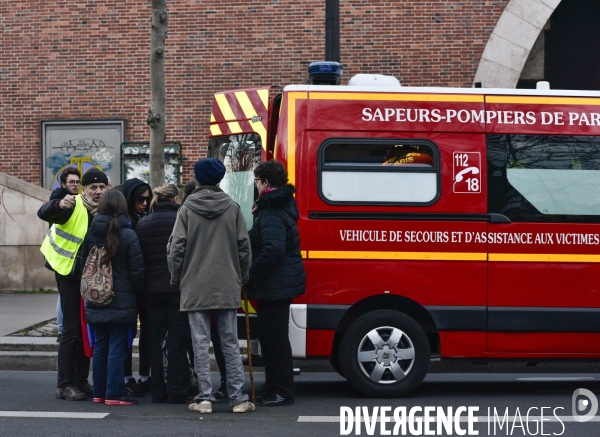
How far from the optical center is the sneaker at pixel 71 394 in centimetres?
746

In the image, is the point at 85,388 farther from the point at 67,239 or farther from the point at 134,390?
the point at 67,239

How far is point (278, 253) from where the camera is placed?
6.97 m

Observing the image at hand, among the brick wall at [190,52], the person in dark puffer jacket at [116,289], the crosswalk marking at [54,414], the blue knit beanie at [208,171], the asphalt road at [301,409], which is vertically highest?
the brick wall at [190,52]

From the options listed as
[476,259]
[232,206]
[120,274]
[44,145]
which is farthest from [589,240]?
[44,145]

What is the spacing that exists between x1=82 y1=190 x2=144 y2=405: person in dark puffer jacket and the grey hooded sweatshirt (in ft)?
1.44

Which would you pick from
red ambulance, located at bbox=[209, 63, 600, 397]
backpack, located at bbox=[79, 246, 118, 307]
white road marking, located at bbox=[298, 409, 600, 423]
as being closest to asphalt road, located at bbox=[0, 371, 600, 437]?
white road marking, located at bbox=[298, 409, 600, 423]

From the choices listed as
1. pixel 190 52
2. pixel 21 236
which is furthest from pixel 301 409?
pixel 190 52

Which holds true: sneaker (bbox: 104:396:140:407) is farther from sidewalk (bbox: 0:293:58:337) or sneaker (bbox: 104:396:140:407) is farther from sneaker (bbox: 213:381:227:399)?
sidewalk (bbox: 0:293:58:337)

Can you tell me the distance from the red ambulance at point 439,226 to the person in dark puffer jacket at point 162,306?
0.90 metres

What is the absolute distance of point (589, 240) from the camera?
7457 mm

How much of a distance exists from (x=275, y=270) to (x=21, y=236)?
941 centimetres

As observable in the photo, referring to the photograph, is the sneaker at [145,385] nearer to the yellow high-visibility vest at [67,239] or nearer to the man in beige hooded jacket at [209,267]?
the man in beige hooded jacket at [209,267]

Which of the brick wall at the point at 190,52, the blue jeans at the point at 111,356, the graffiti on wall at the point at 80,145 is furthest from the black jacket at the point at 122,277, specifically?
the graffiti on wall at the point at 80,145

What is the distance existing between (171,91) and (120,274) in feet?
33.1
